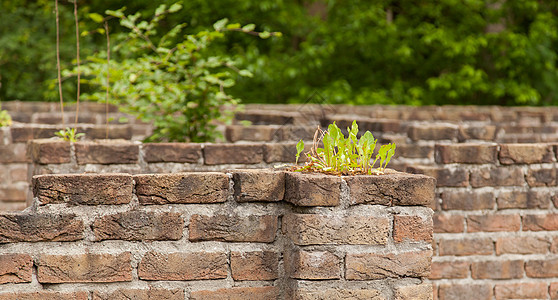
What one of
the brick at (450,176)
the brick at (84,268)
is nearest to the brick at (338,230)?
the brick at (84,268)

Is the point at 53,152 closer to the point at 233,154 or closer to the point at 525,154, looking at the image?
the point at 233,154

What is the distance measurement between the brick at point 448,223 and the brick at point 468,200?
4cm

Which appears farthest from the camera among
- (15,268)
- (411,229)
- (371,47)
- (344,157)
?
(371,47)

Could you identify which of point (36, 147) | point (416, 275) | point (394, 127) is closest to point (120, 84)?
point (36, 147)

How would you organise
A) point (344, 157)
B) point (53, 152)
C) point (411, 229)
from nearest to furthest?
point (411, 229)
point (344, 157)
point (53, 152)

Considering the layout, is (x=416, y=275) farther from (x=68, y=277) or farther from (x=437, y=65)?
(x=437, y=65)

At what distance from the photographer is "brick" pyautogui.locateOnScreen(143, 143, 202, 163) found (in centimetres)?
314

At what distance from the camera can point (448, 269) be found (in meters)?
3.33

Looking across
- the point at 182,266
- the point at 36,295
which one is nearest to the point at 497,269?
the point at 182,266

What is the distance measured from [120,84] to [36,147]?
1186 millimetres

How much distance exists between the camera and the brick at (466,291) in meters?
3.31

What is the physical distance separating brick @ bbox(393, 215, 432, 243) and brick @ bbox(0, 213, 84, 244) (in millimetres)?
913

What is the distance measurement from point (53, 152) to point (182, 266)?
3.88 ft

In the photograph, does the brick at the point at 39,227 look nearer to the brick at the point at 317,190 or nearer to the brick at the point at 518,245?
the brick at the point at 317,190
